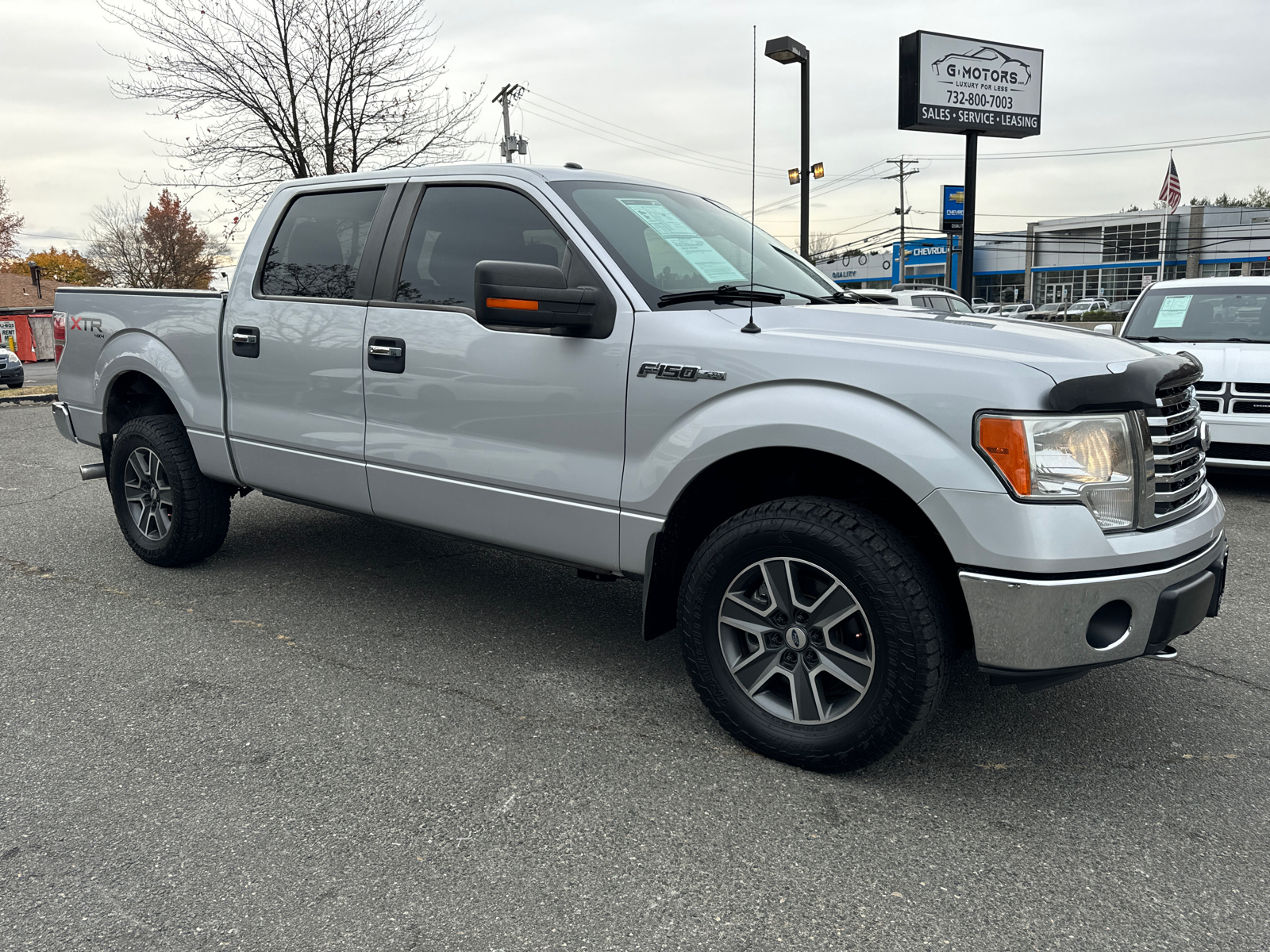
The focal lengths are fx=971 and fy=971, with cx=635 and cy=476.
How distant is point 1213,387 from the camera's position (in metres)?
7.28

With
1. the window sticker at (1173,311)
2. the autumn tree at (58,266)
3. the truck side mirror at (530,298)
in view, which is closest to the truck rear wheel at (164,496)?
the truck side mirror at (530,298)

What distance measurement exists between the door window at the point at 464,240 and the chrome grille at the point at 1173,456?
2.06 m

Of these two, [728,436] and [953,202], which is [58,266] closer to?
[953,202]

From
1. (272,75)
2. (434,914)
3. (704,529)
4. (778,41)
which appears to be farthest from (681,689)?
(272,75)

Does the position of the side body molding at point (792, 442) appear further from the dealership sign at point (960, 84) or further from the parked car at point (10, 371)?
the parked car at point (10, 371)

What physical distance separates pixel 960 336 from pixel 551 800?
184 centimetres

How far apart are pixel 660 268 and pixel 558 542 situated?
1055mm

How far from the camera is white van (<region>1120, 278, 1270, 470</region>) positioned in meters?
7.12

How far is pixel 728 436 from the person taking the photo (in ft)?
9.93

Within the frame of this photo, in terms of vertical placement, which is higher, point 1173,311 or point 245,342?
point 1173,311

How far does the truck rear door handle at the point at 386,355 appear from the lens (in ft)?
12.7

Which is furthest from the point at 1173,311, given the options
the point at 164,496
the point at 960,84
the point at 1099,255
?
the point at 1099,255

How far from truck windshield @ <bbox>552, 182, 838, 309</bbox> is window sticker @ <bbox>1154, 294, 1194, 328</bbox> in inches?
206

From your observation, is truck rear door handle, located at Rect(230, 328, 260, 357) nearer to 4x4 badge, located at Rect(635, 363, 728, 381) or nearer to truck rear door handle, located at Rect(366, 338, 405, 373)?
truck rear door handle, located at Rect(366, 338, 405, 373)
